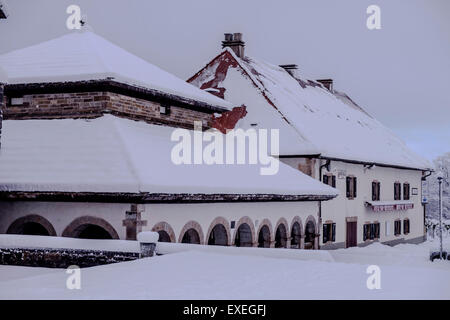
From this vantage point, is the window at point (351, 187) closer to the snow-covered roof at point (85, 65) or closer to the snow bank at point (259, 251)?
the snow-covered roof at point (85, 65)

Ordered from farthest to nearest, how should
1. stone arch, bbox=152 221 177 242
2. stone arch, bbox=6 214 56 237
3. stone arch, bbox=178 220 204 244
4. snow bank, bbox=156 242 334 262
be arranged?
1. stone arch, bbox=178 220 204 244
2. stone arch, bbox=6 214 56 237
3. stone arch, bbox=152 221 177 242
4. snow bank, bbox=156 242 334 262

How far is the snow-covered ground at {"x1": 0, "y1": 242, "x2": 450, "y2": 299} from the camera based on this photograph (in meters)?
7.99

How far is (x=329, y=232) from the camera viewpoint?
93.3 feet

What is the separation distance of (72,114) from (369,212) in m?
18.9

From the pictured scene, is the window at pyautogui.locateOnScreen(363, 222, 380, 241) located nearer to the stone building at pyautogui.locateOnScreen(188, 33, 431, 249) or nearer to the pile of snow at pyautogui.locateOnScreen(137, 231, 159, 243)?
the stone building at pyautogui.locateOnScreen(188, 33, 431, 249)

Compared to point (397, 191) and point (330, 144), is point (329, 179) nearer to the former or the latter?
point (330, 144)

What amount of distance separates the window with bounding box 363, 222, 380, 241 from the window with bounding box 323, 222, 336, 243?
4.57 m

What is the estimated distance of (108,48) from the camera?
869 inches

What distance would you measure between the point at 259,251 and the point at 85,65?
9.46 metres

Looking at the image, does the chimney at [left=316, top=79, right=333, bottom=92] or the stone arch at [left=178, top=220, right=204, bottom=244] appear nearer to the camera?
the stone arch at [left=178, top=220, right=204, bottom=244]

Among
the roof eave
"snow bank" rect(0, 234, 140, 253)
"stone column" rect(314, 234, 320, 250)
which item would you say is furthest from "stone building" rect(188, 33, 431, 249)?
"snow bank" rect(0, 234, 140, 253)

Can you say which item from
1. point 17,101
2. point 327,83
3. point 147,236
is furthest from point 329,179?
point 147,236

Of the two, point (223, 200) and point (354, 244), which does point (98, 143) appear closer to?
point (223, 200)

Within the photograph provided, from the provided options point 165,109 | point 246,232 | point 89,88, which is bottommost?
point 246,232
